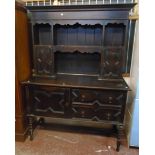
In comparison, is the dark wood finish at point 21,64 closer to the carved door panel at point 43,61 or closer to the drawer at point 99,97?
the carved door panel at point 43,61

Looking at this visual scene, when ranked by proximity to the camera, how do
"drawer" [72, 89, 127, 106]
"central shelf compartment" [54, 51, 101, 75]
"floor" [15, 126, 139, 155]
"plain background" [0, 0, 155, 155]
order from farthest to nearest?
"central shelf compartment" [54, 51, 101, 75], "floor" [15, 126, 139, 155], "drawer" [72, 89, 127, 106], "plain background" [0, 0, 155, 155]

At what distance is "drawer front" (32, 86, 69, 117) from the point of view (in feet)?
5.77

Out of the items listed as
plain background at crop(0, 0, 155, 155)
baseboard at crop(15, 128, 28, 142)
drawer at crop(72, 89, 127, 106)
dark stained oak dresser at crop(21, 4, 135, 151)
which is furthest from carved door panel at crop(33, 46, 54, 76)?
plain background at crop(0, 0, 155, 155)

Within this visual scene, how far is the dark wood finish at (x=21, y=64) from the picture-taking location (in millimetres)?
1725

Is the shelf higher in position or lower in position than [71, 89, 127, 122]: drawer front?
higher

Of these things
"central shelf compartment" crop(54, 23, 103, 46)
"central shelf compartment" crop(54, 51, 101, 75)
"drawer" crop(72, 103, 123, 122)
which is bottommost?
"drawer" crop(72, 103, 123, 122)

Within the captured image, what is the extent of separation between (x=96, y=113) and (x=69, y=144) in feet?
1.78

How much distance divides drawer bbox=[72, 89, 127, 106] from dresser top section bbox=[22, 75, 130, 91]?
6 cm

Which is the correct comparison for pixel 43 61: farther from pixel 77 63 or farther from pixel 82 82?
pixel 82 82

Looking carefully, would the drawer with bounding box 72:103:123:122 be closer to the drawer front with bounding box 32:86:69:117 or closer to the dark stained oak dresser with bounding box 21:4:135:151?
the dark stained oak dresser with bounding box 21:4:135:151

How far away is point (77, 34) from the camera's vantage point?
2016 mm

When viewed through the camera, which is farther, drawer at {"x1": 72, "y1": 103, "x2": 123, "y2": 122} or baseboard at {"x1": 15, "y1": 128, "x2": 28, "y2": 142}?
baseboard at {"x1": 15, "y1": 128, "x2": 28, "y2": 142}

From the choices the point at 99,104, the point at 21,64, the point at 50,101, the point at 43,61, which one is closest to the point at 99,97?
the point at 99,104
